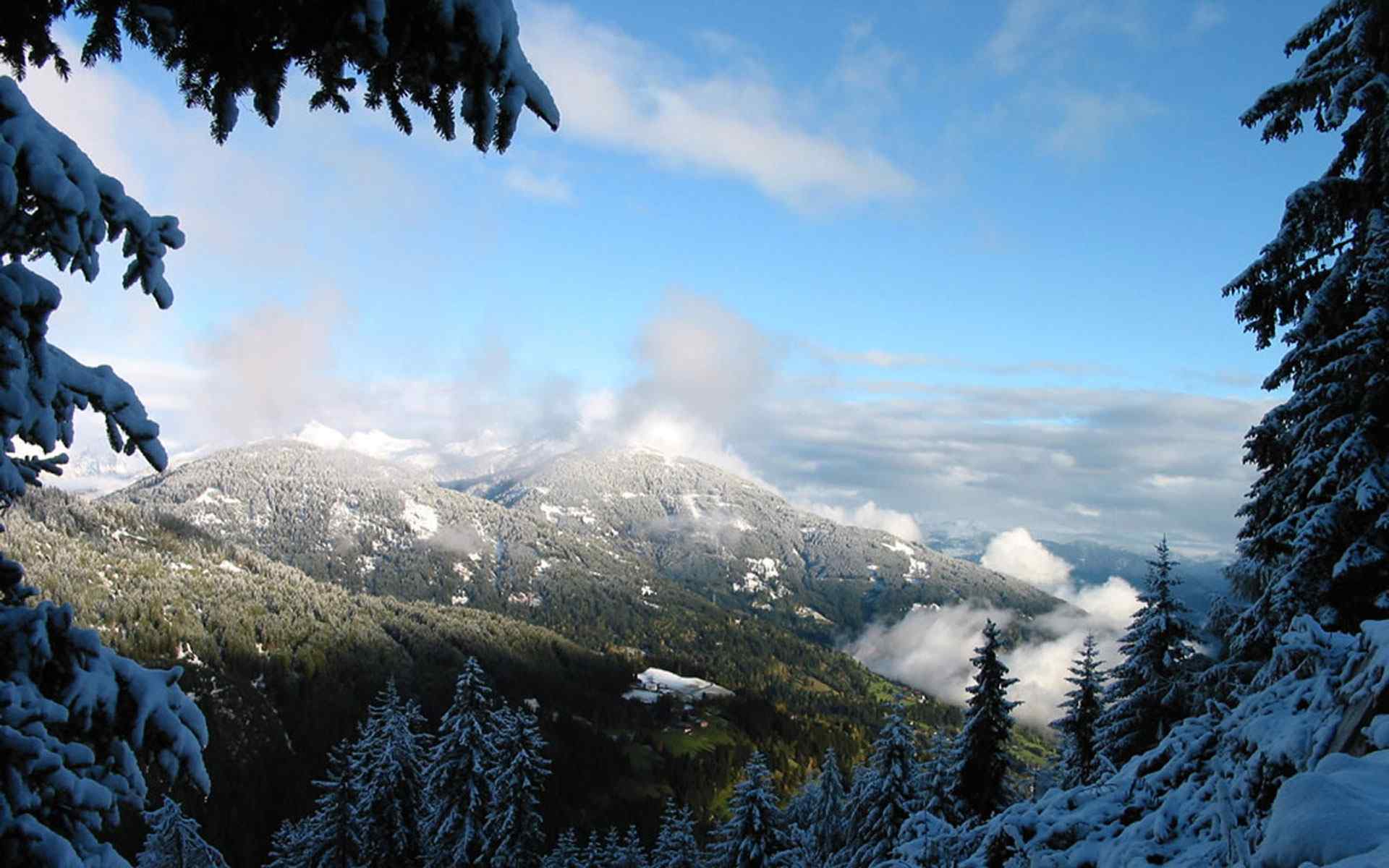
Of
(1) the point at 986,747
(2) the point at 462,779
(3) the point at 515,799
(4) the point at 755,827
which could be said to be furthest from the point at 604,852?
(1) the point at 986,747

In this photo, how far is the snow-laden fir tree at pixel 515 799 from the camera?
29656mm

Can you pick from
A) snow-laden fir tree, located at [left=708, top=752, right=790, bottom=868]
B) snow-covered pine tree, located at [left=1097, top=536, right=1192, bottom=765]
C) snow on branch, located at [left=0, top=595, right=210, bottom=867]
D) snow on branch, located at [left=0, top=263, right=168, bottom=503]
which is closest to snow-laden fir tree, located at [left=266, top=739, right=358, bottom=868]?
snow-laden fir tree, located at [left=708, top=752, right=790, bottom=868]

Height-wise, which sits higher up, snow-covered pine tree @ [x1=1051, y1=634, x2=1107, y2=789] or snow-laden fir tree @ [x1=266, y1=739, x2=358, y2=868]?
snow-covered pine tree @ [x1=1051, y1=634, x2=1107, y2=789]

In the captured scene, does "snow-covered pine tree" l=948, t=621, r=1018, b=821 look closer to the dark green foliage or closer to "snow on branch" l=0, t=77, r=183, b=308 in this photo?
the dark green foliage

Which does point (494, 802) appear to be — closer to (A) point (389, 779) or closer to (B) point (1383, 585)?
(A) point (389, 779)

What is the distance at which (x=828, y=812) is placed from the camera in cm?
3756

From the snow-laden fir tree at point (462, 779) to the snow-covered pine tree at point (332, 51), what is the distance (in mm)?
27989

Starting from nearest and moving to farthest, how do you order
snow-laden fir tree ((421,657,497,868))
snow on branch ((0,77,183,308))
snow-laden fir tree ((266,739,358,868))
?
snow on branch ((0,77,183,308)) < snow-laden fir tree ((421,657,497,868)) < snow-laden fir tree ((266,739,358,868))

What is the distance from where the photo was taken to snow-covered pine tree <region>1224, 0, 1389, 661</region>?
962 centimetres

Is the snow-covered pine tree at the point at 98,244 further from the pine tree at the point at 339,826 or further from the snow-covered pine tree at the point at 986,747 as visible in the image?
the pine tree at the point at 339,826

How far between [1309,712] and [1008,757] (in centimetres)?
2170

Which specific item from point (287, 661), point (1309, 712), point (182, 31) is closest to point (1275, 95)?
point (1309, 712)

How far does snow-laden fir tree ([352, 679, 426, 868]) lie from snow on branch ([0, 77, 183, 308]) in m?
28.7

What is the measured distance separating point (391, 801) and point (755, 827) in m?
14.8
